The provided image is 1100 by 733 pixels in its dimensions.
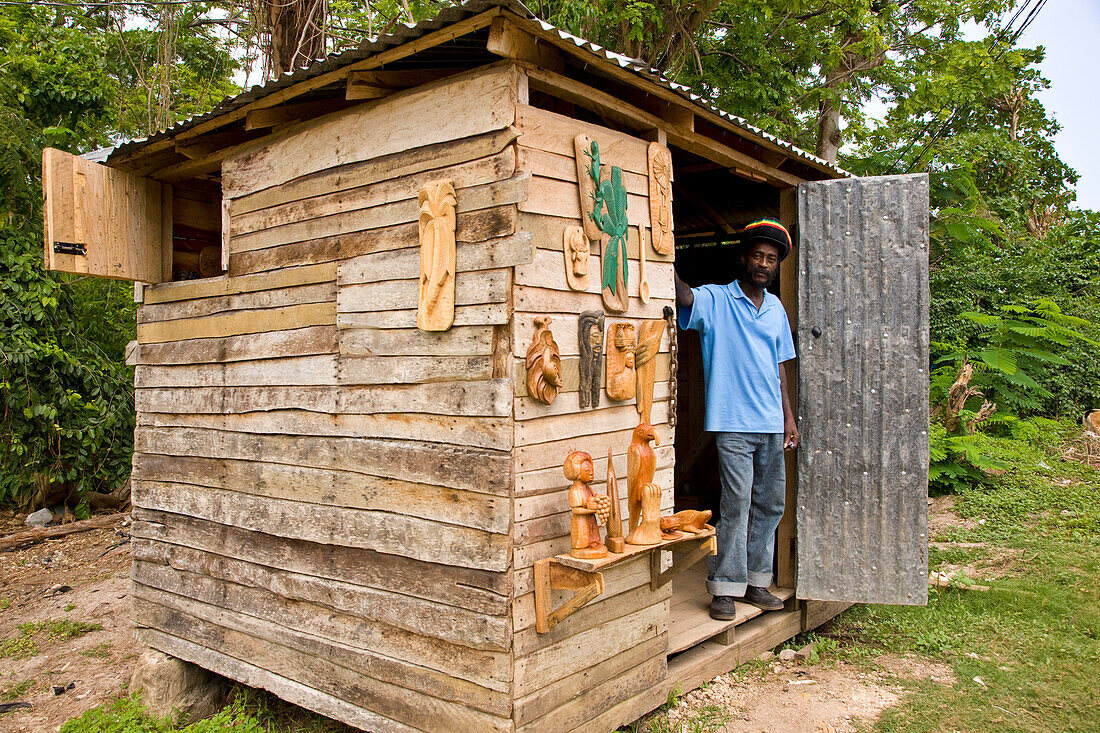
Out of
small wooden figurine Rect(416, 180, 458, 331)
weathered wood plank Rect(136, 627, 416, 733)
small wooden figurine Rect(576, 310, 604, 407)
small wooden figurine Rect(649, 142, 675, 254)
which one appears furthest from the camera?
small wooden figurine Rect(649, 142, 675, 254)

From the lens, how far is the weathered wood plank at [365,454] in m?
3.24

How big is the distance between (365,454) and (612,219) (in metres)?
1.71

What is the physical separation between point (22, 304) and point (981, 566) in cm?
1029

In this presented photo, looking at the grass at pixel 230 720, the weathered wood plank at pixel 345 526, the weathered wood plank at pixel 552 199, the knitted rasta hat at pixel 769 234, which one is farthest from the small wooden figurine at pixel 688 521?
the grass at pixel 230 720

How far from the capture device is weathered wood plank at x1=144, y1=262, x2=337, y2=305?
405cm

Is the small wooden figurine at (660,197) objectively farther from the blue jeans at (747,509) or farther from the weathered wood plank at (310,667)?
the weathered wood plank at (310,667)

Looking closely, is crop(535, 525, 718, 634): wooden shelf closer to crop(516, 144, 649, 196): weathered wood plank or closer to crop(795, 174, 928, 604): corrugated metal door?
crop(516, 144, 649, 196): weathered wood plank

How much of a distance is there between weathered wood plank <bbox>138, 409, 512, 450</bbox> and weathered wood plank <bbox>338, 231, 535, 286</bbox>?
2.22 feet

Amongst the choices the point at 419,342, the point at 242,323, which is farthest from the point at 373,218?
the point at 242,323

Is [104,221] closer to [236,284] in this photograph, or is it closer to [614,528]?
[236,284]

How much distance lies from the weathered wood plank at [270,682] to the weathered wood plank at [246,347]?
185cm

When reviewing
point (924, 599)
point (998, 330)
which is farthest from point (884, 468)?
point (998, 330)

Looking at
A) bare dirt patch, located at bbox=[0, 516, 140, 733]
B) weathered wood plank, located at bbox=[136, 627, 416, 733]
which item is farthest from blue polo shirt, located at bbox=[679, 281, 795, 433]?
bare dirt patch, located at bbox=[0, 516, 140, 733]

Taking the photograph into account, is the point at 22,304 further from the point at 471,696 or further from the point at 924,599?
the point at 924,599
